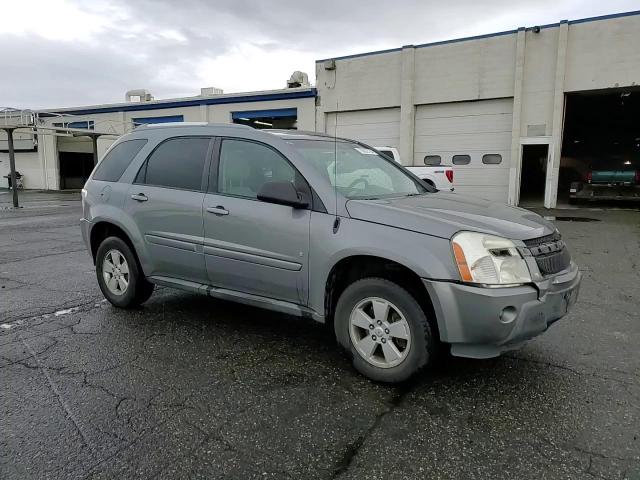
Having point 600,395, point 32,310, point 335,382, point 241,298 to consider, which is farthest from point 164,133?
point 600,395

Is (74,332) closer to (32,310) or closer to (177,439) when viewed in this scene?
(32,310)

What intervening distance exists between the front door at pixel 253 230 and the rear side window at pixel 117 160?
1278mm

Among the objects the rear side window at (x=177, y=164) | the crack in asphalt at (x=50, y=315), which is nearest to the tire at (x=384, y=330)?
the rear side window at (x=177, y=164)

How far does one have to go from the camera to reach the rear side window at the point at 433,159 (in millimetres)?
19359

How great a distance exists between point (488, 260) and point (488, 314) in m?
0.34

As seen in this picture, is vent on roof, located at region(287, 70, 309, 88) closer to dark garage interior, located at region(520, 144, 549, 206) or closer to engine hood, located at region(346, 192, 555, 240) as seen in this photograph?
dark garage interior, located at region(520, 144, 549, 206)

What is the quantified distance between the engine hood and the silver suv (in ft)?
0.04

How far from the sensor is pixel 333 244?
3461 mm

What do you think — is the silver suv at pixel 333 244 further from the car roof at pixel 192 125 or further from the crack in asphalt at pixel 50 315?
the crack in asphalt at pixel 50 315

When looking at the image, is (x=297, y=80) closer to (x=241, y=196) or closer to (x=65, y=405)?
(x=241, y=196)

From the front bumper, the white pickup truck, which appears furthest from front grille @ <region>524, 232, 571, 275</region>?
the white pickup truck

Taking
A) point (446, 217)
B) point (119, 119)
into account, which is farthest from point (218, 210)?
point (119, 119)

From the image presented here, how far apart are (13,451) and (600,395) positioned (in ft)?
11.7

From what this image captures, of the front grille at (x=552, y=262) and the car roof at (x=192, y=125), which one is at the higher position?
the car roof at (x=192, y=125)
